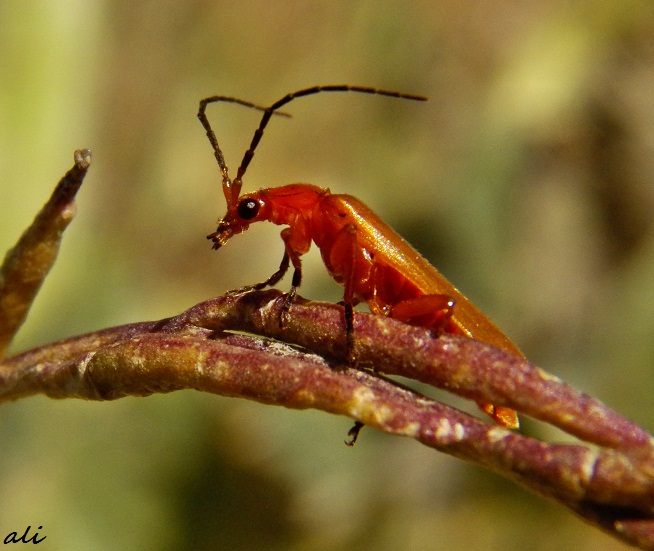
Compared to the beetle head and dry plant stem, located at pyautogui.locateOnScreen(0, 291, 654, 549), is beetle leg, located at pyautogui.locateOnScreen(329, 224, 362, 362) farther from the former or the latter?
dry plant stem, located at pyautogui.locateOnScreen(0, 291, 654, 549)

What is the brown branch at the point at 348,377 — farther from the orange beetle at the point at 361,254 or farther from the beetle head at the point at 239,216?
the beetle head at the point at 239,216

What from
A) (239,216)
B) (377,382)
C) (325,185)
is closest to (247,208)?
(239,216)

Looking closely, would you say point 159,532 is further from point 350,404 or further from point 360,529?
point 350,404

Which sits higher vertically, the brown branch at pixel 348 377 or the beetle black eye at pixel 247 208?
the beetle black eye at pixel 247 208

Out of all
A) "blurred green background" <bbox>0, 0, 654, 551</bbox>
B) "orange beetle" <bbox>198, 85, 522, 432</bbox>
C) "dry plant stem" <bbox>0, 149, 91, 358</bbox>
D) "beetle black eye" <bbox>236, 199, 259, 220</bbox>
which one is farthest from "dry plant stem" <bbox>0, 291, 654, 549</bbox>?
"blurred green background" <bbox>0, 0, 654, 551</bbox>

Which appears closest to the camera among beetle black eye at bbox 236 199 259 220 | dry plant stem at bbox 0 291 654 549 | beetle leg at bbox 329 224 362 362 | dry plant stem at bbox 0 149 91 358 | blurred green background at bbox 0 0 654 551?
dry plant stem at bbox 0 291 654 549

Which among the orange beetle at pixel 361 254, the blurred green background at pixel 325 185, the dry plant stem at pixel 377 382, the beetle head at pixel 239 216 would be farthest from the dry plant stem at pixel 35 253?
the blurred green background at pixel 325 185

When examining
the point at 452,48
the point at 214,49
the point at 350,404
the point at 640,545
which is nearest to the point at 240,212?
the point at 350,404

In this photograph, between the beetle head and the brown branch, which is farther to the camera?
the beetle head
